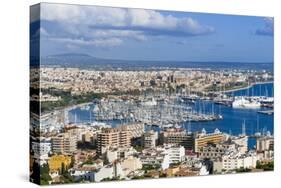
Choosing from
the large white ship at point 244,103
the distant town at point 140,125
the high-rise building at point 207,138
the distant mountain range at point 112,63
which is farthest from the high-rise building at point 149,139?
the large white ship at point 244,103

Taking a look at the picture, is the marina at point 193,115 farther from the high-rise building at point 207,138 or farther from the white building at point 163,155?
the white building at point 163,155

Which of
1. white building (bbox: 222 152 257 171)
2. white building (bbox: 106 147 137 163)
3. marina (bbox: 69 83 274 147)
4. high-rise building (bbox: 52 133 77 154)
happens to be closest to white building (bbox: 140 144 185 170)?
white building (bbox: 106 147 137 163)

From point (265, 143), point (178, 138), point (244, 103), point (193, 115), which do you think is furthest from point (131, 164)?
point (265, 143)

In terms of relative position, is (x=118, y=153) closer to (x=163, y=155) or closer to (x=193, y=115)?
(x=163, y=155)

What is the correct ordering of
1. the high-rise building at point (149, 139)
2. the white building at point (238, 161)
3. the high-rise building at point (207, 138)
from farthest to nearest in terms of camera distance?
the white building at point (238, 161), the high-rise building at point (207, 138), the high-rise building at point (149, 139)

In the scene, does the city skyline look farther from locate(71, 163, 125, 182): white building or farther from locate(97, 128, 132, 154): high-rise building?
locate(71, 163, 125, 182): white building

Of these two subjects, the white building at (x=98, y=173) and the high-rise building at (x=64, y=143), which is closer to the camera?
the high-rise building at (x=64, y=143)
